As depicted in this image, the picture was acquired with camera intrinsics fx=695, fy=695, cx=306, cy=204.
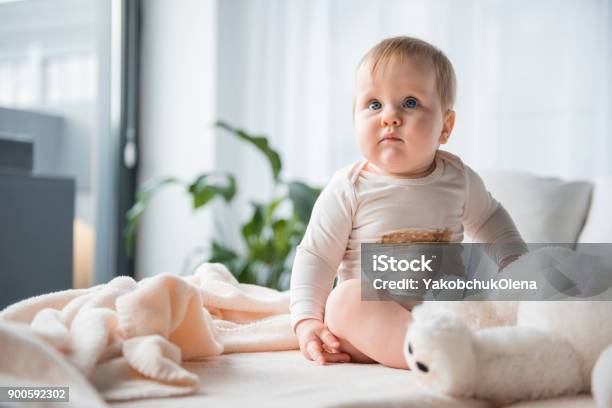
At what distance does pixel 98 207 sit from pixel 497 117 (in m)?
1.76

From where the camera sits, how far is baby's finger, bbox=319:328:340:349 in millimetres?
948

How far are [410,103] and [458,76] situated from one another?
1894mm

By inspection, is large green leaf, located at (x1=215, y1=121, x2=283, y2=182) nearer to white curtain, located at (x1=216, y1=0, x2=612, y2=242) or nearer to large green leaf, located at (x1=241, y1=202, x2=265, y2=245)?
large green leaf, located at (x1=241, y1=202, x2=265, y2=245)

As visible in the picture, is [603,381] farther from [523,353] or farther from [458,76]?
[458,76]

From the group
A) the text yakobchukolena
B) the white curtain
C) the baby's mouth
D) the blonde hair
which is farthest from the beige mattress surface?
the white curtain

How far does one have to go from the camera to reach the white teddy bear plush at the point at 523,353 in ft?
2.28

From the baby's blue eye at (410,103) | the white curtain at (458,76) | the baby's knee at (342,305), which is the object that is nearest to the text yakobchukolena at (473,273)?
the baby's knee at (342,305)

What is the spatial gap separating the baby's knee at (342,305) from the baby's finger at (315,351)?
0.03 m

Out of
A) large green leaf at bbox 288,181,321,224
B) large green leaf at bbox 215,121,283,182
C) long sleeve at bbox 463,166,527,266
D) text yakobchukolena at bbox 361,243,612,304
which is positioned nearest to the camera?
text yakobchukolena at bbox 361,243,612,304

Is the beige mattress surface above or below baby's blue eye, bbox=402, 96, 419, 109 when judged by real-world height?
below

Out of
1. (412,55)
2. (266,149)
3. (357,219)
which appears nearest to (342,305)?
(357,219)

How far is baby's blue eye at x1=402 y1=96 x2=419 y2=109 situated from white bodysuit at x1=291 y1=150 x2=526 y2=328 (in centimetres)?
Result: 12

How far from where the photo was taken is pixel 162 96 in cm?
324

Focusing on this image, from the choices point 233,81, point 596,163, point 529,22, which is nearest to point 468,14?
point 529,22
